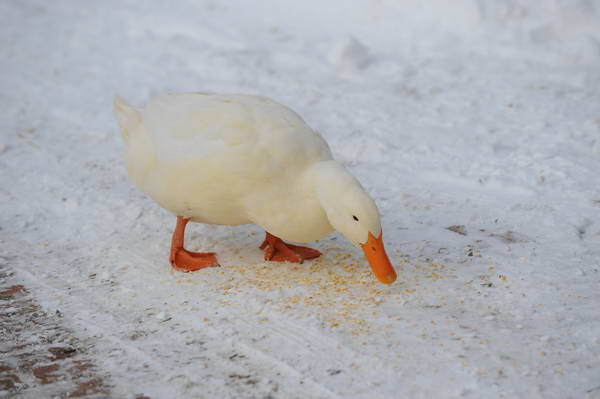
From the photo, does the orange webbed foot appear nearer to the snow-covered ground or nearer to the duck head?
the snow-covered ground

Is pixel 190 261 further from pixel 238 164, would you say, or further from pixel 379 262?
pixel 379 262

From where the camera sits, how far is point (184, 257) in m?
4.18

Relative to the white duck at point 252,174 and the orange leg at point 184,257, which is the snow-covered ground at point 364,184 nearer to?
the orange leg at point 184,257

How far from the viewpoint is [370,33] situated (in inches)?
297

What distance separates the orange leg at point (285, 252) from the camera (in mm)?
4191

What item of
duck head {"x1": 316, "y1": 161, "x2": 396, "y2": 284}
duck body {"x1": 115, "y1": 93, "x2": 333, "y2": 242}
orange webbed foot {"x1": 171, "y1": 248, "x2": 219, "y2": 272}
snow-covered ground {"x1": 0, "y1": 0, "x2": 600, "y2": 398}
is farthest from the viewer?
orange webbed foot {"x1": 171, "y1": 248, "x2": 219, "y2": 272}

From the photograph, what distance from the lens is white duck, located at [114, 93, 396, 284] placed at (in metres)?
3.65

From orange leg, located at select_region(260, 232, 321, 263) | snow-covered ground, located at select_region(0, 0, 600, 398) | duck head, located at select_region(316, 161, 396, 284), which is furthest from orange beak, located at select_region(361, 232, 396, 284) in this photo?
orange leg, located at select_region(260, 232, 321, 263)

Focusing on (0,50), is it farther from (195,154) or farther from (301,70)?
(195,154)

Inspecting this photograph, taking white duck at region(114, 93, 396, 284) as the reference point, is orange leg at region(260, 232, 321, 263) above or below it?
below

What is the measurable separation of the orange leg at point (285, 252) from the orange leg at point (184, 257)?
1.09ft

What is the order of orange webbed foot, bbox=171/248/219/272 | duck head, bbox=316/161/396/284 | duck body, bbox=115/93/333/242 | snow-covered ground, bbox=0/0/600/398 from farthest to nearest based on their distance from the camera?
orange webbed foot, bbox=171/248/219/272
duck body, bbox=115/93/333/242
duck head, bbox=316/161/396/284
snow-covered ground, bbox=0/0/600/398

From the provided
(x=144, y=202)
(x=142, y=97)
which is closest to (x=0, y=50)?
(x=142, y=97)

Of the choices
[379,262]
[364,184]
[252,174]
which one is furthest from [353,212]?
[364,184]
